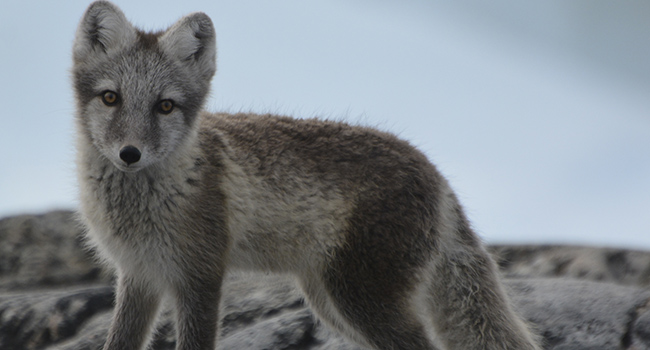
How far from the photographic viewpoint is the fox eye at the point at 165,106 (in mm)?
3637

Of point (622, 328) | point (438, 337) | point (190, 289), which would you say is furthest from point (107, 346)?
point (622, 328)

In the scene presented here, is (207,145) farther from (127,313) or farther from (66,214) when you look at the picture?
(66,214)

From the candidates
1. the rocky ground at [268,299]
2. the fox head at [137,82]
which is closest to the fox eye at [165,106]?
the fox head at [137,82]

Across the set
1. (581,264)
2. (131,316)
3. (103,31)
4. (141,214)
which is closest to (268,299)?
(131,316)

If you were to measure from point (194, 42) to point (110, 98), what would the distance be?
611 millimetres

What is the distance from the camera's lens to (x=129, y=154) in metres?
3.39

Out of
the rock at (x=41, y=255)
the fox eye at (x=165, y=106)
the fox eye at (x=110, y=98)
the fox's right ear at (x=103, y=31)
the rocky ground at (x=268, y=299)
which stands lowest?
the rock at (x=41, y=255)

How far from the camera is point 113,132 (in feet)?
11.4

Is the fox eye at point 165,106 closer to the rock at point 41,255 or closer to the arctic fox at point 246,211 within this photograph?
the arctic fox at point 246,211

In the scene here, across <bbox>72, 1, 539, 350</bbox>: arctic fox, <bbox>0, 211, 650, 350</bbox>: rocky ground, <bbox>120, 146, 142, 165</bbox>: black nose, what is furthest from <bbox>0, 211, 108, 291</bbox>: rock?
<bbox>120, 146, 142, 165</bbox>: black nose

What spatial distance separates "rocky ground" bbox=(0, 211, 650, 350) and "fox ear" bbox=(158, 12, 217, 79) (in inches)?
57.1

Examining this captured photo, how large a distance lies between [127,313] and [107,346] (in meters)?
0.24

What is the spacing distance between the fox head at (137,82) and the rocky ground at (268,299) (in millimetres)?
1301

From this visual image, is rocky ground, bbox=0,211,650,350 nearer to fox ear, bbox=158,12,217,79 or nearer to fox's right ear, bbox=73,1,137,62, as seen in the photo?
fox ear, bbox=158,12,217,79
